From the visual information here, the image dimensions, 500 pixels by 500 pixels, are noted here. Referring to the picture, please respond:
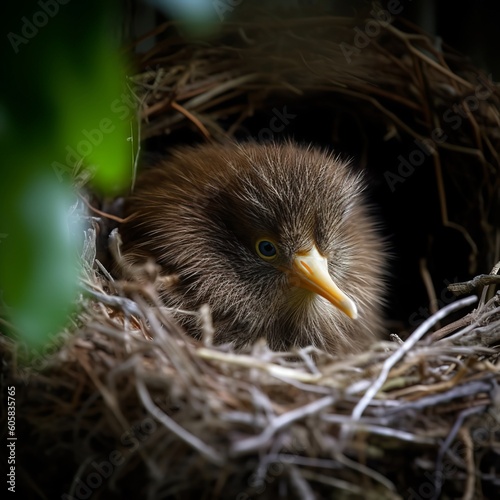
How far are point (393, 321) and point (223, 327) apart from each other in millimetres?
926

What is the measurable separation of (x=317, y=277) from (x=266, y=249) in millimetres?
213

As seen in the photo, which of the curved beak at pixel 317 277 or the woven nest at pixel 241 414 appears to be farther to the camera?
the curved beak at pixel 317 277

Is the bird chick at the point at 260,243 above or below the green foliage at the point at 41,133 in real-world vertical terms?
above

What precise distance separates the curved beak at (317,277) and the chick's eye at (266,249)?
8cm

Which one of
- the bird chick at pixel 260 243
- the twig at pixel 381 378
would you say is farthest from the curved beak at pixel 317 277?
the twig at pixel 381 378

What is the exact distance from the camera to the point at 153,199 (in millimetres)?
2199

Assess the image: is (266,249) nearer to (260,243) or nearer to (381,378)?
(260,243)

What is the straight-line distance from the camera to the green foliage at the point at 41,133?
1.07m

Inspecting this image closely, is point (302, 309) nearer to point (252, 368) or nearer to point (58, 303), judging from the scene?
point (252, 368)

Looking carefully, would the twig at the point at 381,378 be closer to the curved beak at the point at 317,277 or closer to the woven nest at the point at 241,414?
the woven nest at the point at 241,414

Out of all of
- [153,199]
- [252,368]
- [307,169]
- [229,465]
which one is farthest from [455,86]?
[229,465]

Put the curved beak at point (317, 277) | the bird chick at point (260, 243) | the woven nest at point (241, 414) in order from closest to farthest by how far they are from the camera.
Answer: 1. the woven nest at point (241, 414)
2. the curved beak at point (317, 277)
3. the bird chick at point (260, 243)

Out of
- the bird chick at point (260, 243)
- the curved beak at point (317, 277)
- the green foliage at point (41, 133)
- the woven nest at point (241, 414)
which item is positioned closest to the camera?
the green foliage at point (41, 133)

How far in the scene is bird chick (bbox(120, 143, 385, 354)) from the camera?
2.04 metres
